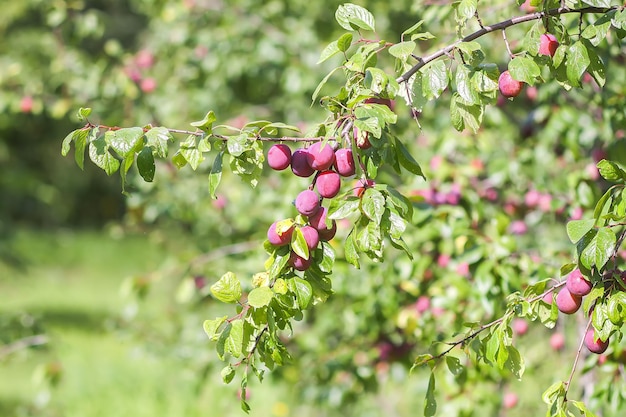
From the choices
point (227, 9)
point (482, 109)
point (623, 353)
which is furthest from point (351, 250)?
point (227, 9)

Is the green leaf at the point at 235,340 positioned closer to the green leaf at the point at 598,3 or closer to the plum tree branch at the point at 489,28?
the plum tree branch at the point at 489,28

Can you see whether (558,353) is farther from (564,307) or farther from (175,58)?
(175,58)

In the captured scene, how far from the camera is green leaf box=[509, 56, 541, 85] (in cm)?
120

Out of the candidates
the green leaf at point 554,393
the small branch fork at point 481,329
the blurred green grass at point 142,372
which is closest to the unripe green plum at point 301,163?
the small branch fork at point 481,329

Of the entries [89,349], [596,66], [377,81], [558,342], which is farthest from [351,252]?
[89,349]

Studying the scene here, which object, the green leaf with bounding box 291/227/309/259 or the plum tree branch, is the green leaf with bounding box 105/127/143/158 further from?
the plum tree branch

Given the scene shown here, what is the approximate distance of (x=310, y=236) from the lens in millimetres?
1177

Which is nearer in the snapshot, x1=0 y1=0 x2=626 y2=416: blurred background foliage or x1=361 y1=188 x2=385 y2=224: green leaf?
x1=361 y1=188 x2=385 y2=224: green leaf

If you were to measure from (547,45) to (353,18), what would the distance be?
1.01ft

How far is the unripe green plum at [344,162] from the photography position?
1.18 m

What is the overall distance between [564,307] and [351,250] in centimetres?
34

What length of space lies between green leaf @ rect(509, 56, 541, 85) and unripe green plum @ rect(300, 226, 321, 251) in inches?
14.9

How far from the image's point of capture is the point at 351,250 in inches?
47.3

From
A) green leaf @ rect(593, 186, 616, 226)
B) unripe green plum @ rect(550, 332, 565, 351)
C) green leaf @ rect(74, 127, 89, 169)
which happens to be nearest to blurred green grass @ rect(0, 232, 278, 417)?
unripe green plum @ rect(550, 332, 565, 351)
